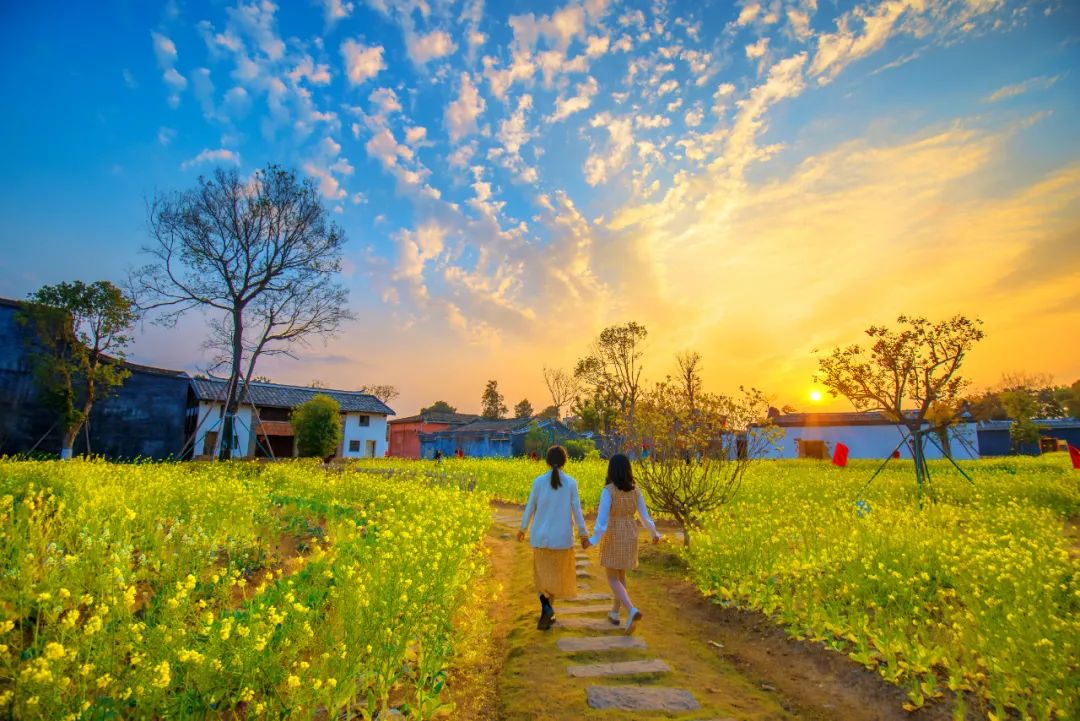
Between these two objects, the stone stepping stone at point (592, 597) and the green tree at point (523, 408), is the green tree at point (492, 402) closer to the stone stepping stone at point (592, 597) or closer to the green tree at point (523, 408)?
the green tree at point (523, 408)

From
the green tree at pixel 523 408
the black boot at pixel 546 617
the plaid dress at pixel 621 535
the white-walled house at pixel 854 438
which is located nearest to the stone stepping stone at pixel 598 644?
the black boot at pixel 546 617

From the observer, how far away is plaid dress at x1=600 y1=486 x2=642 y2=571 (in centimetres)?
525

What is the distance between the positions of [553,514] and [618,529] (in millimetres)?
700

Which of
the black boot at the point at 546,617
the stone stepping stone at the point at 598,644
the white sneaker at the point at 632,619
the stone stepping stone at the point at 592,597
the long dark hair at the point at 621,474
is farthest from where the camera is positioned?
the stone stepping stone at the point at 592,597

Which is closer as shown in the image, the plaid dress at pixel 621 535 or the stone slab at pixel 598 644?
the stone slab at pixel 598 644

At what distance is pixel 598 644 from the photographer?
4684 millimetres

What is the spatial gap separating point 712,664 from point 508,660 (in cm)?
184

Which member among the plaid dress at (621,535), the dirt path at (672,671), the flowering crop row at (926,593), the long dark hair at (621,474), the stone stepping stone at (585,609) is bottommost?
the dirt path at (672,671)

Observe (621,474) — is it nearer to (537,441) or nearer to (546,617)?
(546,617)

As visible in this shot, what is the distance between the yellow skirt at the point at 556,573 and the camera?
526 centimetres

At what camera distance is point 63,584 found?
10.4 feet

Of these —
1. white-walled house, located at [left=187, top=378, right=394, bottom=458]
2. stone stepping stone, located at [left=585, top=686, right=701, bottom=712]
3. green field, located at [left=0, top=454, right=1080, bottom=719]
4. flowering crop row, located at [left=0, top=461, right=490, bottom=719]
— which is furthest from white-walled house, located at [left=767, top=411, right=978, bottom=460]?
flowering crop row, located at [left=0, top=461, right=490, bottom=719]

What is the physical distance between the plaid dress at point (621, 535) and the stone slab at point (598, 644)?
66 cm

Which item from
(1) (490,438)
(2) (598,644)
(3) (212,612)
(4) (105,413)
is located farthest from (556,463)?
(1) (490,438)
